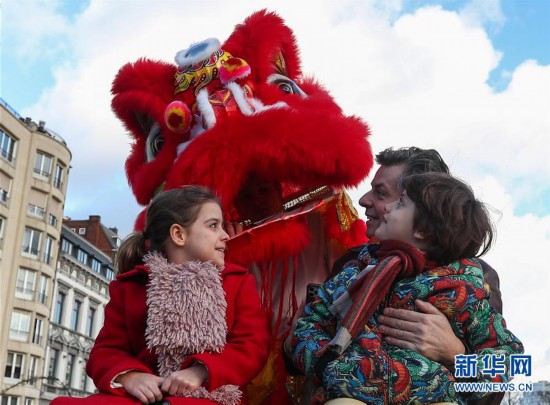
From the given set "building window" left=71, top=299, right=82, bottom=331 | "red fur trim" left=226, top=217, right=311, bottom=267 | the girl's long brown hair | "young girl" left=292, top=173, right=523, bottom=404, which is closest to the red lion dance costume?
"red fur trim" left=226, top=217, right=311, bottom=267

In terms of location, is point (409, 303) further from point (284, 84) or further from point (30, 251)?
point (30, 251)

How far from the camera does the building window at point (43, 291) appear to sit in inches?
1113

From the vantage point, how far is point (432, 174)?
89.0 inches

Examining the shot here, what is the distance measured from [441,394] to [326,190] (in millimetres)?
1274

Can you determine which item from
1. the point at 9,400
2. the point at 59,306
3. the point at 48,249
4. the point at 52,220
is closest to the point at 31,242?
the point at 48,249

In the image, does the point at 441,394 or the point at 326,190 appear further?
the point at 326,190

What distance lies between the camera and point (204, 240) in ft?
7.70

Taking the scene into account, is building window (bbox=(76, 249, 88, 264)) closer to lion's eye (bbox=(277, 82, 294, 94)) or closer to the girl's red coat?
lion's eye (bbox=(277, 82, 294, 94))

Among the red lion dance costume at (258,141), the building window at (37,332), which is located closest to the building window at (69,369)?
the building window at (37,332)

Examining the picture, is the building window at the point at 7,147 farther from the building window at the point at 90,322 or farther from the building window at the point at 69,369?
the building window at the point at 69,369

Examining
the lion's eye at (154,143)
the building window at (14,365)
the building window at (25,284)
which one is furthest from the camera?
the building window at (25,284)

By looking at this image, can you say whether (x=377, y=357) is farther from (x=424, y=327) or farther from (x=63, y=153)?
(x=63, y=153)

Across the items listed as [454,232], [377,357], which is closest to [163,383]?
[377,357]

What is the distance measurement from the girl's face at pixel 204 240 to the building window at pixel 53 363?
29849 millimetres
